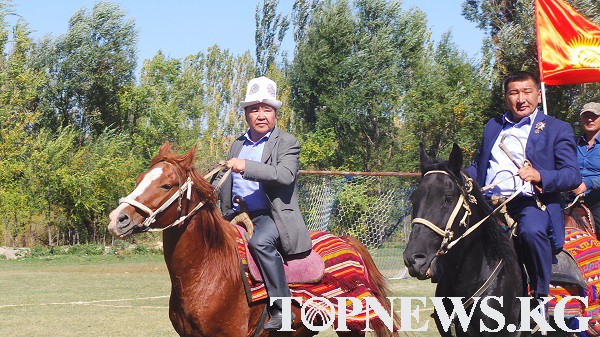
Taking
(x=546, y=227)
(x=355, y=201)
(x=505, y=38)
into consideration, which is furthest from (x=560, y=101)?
(x=546, y=227)

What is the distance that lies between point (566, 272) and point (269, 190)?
2560 millimetres

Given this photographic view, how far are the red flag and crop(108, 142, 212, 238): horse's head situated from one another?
24.0 feet

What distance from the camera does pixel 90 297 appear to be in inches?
624

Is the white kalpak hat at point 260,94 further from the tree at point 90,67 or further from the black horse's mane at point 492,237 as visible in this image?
the tree at point 90,67

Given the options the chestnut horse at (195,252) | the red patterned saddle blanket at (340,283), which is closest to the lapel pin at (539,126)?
the red patterned saddle blanket at (340,283)

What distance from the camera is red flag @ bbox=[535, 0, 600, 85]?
38.8 ft

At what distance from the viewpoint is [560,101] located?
30.6 meters

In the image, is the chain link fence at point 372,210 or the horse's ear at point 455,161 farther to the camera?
the chain link fence at point 372,210

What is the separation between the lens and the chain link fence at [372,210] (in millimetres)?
17484

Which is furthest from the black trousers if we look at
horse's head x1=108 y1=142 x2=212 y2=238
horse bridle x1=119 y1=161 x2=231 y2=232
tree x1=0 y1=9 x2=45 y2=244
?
tree x1=0 y1=9 x2=45 y2=244

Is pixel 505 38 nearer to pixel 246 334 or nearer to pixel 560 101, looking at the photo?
pixel 560 101

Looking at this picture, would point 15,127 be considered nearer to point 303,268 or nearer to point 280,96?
point 280,96

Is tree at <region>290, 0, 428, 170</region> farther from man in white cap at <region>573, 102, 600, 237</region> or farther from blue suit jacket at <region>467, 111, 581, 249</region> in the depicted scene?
blue suit jacket at <region>467, 111, 581, 249</region>

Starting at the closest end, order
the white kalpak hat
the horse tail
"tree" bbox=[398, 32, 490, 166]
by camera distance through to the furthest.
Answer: the white kalpak hat → the horse tail → "tree" bbox=[398, 32, 490, 166]
